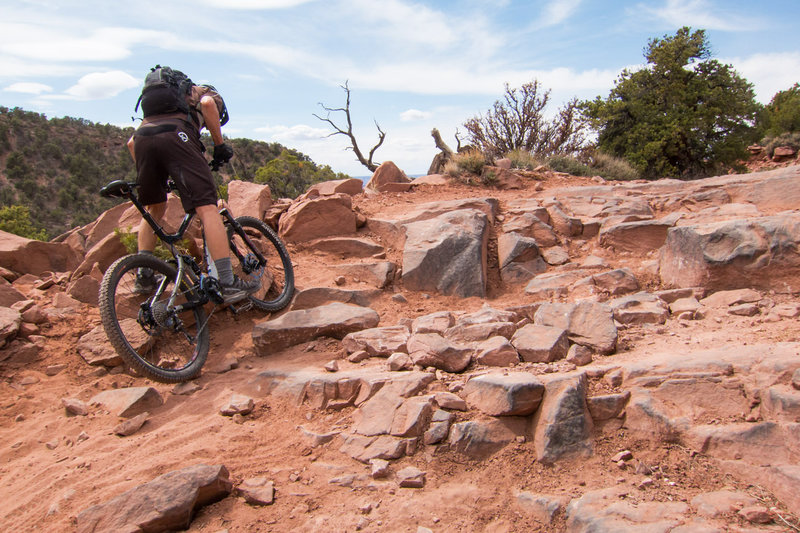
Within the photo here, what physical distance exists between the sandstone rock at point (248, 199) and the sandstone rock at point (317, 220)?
360 millimetres

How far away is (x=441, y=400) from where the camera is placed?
257 centimetres

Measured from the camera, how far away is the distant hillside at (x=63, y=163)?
82.5ft

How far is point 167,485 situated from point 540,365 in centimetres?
198

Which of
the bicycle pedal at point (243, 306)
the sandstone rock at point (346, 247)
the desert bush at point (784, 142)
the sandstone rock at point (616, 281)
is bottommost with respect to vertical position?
the sandstone rock at point (616, 281)

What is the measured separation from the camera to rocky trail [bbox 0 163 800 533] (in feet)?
6.57

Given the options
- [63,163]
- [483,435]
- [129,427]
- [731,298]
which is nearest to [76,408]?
[129,427]

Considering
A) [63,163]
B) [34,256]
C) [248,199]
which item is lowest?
[34,256]

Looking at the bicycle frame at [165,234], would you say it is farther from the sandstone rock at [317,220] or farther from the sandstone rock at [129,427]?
the sandstone rock at [317,220]

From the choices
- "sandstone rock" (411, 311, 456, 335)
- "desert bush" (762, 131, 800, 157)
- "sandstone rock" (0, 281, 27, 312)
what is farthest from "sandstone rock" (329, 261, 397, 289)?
"desert bush" (762, 131, 800, 157)

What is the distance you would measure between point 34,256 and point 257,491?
4.31m

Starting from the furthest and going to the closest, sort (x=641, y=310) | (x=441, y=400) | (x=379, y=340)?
1. (x=641, y=310)
2. (x=379, y=340)
3. (x=441, y=400)

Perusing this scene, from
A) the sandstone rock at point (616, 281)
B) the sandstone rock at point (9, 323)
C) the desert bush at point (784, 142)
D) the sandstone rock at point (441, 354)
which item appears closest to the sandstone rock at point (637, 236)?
the sandstone rock at point (616, 281)

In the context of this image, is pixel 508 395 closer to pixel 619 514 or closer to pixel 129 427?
pixel 619 514

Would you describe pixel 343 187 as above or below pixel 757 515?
above
